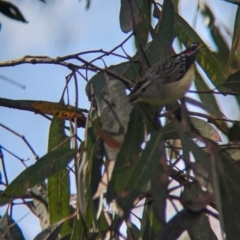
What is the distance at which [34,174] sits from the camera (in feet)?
4.74

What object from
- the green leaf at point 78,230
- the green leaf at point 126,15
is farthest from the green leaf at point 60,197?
the green leaf at point 126,15

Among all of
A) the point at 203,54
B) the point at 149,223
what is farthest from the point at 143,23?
the point at 149,223

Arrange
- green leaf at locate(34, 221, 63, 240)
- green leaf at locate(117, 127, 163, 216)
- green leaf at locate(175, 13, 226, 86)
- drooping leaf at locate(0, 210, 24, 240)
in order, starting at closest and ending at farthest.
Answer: green leaf at locate(117, 127, 163, 216), green leaf at locate(34, 221, 63, 240), drooping leaf at locate(0, 210, 24, 240), green leaf at locate(175, 13, 226, 86)

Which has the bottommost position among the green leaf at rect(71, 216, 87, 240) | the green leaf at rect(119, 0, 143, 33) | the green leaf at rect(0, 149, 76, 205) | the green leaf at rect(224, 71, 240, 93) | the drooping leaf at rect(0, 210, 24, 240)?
the green leaf at rect(71, 216, 87, 240)

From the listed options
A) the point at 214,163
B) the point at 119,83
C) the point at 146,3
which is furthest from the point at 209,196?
the point at 146,3

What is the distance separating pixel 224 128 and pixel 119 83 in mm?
423

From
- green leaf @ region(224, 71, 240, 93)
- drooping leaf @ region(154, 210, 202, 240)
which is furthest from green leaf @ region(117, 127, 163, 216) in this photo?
green leaf @ region(224, 71, 240, 93)

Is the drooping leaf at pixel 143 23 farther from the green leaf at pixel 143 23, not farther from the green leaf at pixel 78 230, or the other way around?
the green leaf at pixel 78 230

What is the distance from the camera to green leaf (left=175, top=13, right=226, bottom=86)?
1.93m

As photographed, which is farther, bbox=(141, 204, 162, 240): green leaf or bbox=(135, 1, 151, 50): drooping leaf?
bbox=(135, 1, 151, 50): drooping leaf

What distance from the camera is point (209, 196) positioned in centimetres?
138

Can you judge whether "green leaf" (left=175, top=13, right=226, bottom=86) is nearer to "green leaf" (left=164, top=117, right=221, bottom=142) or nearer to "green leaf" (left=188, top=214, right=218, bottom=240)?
"green leaf" (left=164, top=117, right=221, bottom=142)

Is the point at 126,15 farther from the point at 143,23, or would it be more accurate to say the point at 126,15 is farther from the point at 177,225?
the point at 177,225

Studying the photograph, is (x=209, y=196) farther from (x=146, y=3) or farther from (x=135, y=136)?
(x=146, y=3)
